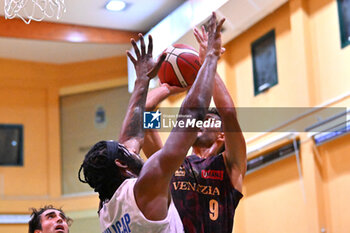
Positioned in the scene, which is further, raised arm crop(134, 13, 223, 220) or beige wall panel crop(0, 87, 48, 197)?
beige wall panel crop(0, 87, 48, 197)

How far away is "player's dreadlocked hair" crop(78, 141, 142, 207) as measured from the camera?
9.66 ft

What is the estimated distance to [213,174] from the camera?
397cm

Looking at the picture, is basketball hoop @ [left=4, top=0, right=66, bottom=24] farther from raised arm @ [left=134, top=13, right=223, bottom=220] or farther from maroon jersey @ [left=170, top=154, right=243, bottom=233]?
raised arm @ [left=134, top=13, right=223, bottom=220]

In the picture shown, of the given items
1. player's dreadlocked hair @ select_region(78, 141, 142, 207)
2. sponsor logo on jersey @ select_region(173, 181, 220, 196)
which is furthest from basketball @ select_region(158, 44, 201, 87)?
player's dreadlocked hair @ select_region(78, 141, 142, 207)

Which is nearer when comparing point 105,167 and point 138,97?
point 105,167

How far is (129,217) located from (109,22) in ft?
31.3

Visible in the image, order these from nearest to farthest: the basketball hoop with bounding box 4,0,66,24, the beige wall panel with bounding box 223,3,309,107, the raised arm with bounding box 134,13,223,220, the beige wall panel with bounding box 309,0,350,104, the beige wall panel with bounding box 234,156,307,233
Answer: the raised arm with bounding box 134,13,223,220 < the basketball hoop with bounding box 4,0,66,24 < the beige wall panel with bounding box 309,0,350,104 < the beige wall panel with bounding box 234,156,307,233 < the beige wall panel with bounding box 223,3,309,107

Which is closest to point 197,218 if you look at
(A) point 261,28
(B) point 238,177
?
(B) point 238,177

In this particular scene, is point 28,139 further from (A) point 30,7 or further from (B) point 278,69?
(B) point 278,69

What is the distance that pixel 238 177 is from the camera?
3920mm

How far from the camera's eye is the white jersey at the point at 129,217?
2779 millimetres

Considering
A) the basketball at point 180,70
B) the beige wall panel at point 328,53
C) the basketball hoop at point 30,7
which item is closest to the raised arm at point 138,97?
the basketball at point 180,70

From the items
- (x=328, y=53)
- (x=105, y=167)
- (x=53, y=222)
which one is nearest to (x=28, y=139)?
(x=328, y=53)

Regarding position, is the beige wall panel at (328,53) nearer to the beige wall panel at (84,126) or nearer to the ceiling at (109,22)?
the ceiling at (109,22)
